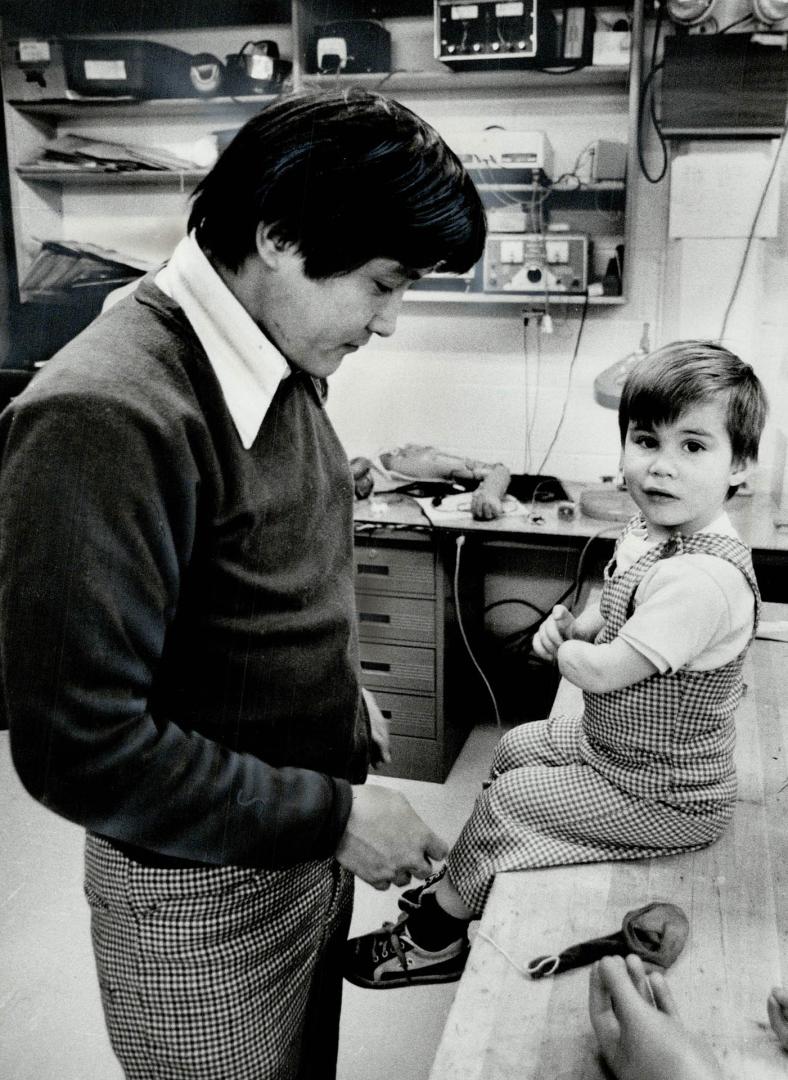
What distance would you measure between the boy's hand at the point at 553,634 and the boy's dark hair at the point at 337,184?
0.71 meters

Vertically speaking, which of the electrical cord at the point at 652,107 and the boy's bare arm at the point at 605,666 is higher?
the electrical cord at the point at 652,107

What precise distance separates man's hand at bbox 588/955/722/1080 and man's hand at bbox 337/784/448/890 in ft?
0.75

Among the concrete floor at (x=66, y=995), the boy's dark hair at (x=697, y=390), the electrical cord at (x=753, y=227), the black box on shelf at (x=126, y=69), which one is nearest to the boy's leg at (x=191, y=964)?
the boy's dark hair at (x=697, y=390)

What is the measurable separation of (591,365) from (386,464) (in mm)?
861

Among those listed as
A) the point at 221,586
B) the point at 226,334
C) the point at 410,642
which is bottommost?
the point at 410,642

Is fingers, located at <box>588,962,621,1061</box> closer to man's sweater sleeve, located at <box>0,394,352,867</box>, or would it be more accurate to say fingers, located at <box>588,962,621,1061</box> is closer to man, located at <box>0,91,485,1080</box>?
man, located at <box>0,91,485,1080</box>

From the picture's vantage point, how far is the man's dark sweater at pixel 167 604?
0.77 meters

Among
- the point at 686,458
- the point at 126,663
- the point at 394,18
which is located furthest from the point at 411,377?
the point at 126,663

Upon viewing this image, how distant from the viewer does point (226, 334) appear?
3.08ft

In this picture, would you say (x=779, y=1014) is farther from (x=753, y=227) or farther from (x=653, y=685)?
(x=753, y=227)

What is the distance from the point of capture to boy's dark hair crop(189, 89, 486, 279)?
0.91 meters

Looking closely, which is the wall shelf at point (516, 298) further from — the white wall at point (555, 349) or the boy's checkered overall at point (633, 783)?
the boy's checkered overall at point (633, 783)

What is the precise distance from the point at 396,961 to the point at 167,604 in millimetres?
875

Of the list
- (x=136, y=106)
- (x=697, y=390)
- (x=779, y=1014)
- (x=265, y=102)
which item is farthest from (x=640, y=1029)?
(x=136, y=106)
